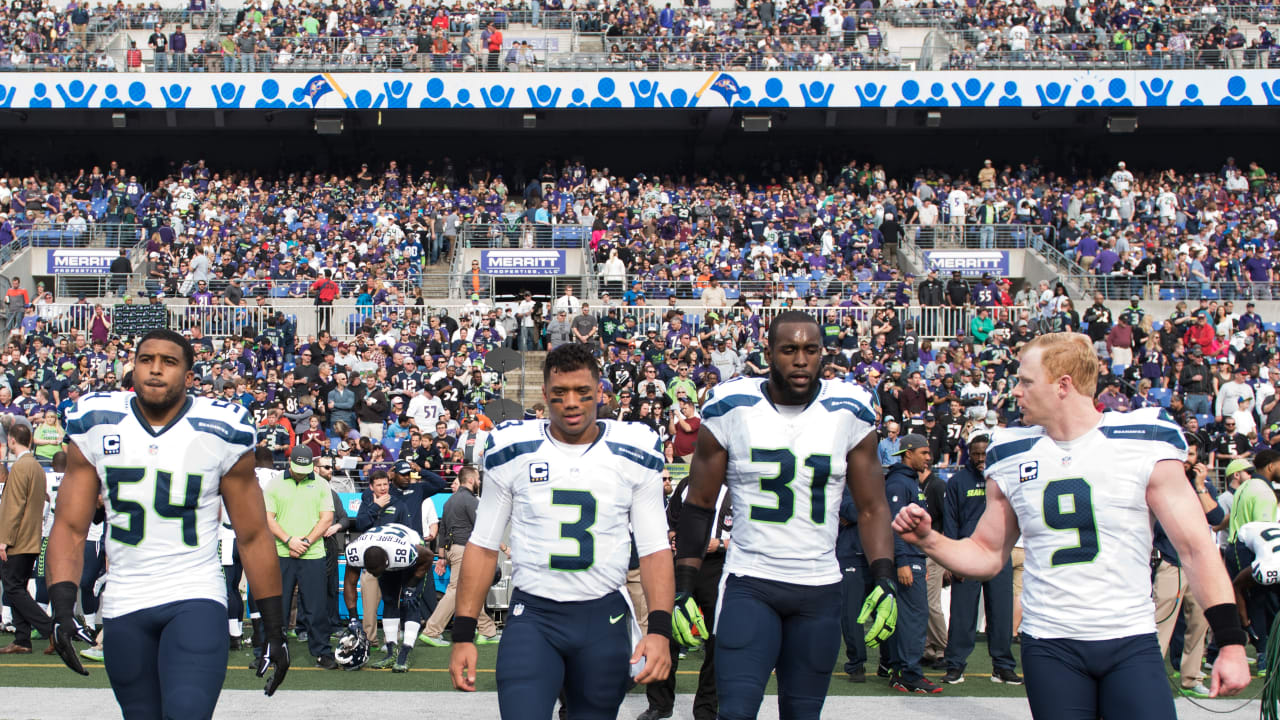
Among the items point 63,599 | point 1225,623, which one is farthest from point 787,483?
point 63,599

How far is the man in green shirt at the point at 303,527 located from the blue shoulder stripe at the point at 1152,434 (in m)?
6.79

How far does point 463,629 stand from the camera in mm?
4820

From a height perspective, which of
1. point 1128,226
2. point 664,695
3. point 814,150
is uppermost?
point 814,150

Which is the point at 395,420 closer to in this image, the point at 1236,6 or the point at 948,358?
the point at 948,358

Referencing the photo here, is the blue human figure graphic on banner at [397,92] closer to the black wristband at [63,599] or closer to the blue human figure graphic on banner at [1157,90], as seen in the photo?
the blue human figure graphic on banner at [1157,90]

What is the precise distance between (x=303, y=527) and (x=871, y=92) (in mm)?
22903

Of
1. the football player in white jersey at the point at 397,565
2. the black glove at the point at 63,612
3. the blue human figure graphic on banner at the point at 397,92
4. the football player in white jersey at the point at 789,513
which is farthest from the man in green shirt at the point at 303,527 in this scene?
the blue human figure graphic on banner at the point at 397,92

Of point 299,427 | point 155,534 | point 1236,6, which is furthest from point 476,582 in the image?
point 1236,6

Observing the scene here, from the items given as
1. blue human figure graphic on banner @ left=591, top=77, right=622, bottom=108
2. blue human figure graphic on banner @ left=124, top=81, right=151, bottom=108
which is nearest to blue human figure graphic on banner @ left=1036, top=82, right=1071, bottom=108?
blue human figure graphic on banner @ left=591, top=77, right=622, bottom=108

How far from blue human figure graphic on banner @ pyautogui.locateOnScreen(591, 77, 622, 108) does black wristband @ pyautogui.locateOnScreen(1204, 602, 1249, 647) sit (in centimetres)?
2699

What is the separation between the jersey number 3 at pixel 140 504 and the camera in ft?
15.9

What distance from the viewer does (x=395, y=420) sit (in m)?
17.1

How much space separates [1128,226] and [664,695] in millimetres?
21502

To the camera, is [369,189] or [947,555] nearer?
[947,555]
